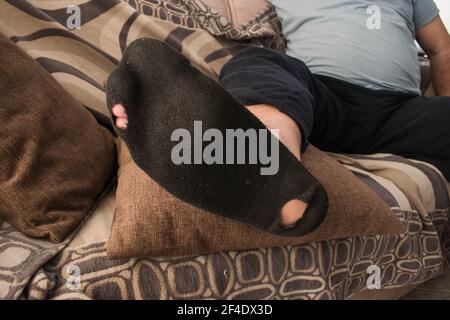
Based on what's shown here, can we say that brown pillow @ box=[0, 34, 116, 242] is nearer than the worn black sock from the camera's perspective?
No

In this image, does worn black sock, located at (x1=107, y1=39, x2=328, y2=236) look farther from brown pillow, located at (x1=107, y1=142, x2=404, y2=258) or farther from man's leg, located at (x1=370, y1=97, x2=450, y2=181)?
man's leg, located at (x1=370, y1=97, x2=450, y2=181)

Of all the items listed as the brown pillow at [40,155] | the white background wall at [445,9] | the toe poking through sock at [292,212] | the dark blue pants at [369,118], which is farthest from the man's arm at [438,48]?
the brown pillow at [40,155]

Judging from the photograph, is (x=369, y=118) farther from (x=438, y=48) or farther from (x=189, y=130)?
(x=189, y=130)

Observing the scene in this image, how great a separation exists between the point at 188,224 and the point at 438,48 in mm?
1032

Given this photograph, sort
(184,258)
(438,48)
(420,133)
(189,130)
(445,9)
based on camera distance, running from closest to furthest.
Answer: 1. (189,130)
2. (184,258)
3. (420,133)
4. (438,48)
5. (445,9)

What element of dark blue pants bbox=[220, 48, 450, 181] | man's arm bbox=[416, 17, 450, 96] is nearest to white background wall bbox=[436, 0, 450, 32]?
man's arm bbox=[416, 17, 450, 96]

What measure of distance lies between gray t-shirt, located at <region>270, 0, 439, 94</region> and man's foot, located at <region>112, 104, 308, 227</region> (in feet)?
1.52

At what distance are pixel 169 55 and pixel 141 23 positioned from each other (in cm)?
52

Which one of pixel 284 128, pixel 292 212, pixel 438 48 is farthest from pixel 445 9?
pixel 292 212

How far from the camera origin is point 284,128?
0.57 m

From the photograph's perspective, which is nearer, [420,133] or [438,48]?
[420,133]

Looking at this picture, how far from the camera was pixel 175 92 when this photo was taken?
1.44 ft

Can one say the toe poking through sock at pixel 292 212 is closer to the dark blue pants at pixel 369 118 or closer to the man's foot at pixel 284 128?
the man's foot at pixel 284 128

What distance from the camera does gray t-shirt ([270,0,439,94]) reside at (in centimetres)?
99
